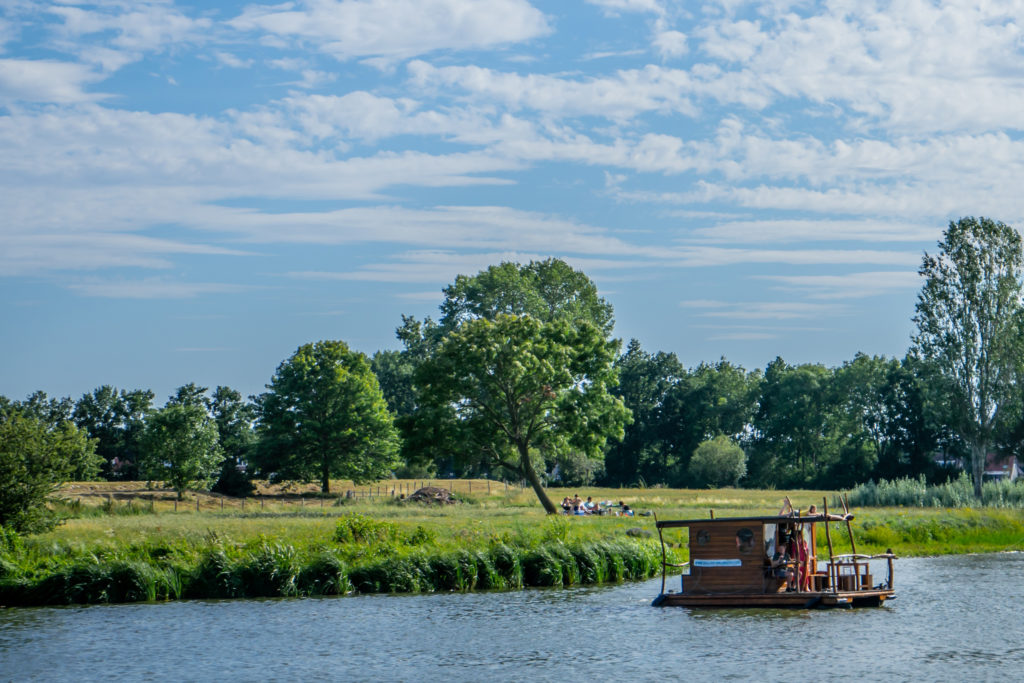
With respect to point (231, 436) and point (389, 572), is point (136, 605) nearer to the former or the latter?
point (389, 572)

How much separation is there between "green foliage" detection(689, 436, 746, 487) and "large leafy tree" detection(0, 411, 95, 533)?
90.8 metres

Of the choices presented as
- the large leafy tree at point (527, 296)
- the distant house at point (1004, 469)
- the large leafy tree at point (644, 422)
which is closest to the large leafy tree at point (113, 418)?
the large leafy tree at point (527, 296)

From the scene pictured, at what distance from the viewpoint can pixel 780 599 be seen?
34719 mm

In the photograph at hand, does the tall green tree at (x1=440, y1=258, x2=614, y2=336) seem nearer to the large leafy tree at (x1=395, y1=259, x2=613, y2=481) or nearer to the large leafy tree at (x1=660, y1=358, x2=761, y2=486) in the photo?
the large leafy tree at (x1=395, y1=259, x2=613, y2=481)

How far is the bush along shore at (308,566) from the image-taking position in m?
37.9

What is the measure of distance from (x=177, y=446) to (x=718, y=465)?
67.8m

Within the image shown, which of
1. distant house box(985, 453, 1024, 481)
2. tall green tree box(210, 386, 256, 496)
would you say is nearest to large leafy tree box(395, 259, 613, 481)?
tall green tree box(210, 386, 256, 496)

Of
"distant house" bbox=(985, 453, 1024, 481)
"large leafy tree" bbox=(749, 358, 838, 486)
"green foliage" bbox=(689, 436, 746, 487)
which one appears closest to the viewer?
"distant house" bbox=(985, 453, 1024, 481)

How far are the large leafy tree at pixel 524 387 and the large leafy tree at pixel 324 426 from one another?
72.8 feet

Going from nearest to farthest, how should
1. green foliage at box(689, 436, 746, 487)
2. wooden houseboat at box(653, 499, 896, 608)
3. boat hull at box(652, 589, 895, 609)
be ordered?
boat hull at box(652, 589, 895, 609)
wooden houseboat at box(653, 499, 896, 608)
green foliage at box(689, 436, 746, 487)

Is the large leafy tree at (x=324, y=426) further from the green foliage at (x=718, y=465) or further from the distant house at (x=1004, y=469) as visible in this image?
the distant house at (x=1004, y=469)

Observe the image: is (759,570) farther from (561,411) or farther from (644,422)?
(644,422)

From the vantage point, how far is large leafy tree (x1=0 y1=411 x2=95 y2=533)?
43.2 meters

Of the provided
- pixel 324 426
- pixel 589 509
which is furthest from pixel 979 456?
pixel 324 426
